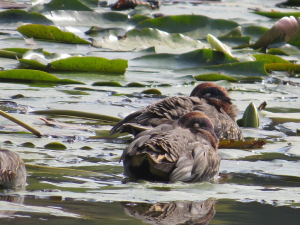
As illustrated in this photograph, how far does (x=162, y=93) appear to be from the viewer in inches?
269

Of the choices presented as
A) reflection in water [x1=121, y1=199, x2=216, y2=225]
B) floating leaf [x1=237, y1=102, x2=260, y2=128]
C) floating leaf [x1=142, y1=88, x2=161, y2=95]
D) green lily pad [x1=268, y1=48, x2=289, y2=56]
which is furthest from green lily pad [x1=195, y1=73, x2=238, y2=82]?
reflection in water [x1=121, y1=199, x2=216, y2=225]

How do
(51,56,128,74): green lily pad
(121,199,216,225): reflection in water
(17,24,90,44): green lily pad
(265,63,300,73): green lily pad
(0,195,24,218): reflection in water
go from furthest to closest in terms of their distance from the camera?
(17,24,90,44): green lily pad, (265,63,300,73): green lily pad, (51,56,128,74): green lily pad, (121,199,216,225): reflection in water, (0,195,24,218): reflection in water

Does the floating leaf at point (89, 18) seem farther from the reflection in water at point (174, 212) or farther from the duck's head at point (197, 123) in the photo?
the reflection in water at point (174, 212)

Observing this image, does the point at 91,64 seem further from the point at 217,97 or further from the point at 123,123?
the point at 123,123

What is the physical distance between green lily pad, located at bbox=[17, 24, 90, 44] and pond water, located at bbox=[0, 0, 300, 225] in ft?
4.10


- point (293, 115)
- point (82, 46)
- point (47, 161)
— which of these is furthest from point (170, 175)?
point (82, 46)

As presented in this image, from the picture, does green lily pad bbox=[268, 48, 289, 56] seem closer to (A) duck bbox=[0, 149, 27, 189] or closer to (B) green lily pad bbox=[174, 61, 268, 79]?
(B) green lily pad bbox=[174, 61, 268, 79]

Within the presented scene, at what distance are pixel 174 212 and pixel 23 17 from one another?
304 inches

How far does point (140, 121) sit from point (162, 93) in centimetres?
188

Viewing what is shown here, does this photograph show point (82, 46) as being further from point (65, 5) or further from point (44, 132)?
point (44, 132)

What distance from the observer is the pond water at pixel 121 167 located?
9.78 feet

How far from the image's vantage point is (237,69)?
7.96 metres

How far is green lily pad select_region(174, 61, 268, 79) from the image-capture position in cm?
783

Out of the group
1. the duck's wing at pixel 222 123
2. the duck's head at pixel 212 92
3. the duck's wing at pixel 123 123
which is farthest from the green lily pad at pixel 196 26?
the duck's wing at pixel 123 123
